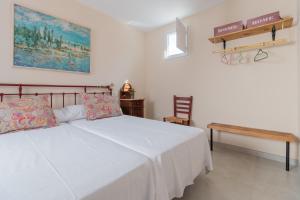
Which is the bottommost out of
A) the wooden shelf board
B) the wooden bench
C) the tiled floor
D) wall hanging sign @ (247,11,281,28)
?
the tiled floor

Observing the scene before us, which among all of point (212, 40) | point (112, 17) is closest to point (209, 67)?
point (212, 40)

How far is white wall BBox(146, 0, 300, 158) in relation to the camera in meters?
2.18

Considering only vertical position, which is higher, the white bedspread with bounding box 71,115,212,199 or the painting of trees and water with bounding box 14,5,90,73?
the painting of trees and water with bounding box 14,5,90,73

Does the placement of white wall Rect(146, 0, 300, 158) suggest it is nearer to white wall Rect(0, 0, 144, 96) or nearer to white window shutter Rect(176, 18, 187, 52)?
white window shutter Rect(176, 18, 187, 52)

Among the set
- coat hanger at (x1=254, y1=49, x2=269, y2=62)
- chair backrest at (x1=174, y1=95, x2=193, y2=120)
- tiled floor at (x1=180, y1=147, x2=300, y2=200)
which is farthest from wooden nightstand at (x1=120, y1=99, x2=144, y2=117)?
coat hanger at (x1=254, y1=49, x2=269, y2=62)

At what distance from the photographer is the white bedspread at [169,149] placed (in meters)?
1.16

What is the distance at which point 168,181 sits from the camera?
1201mm

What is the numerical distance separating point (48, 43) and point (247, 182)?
314cm

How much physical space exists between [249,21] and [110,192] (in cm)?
271

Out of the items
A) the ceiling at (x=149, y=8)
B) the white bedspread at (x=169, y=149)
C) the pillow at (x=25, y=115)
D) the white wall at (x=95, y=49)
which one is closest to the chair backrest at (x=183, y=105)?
the white wall at (x=95, y=49)

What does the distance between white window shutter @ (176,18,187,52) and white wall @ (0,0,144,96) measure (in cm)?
119

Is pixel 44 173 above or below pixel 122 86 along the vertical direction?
below

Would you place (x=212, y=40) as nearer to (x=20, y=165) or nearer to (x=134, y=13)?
(x=134, y=13)

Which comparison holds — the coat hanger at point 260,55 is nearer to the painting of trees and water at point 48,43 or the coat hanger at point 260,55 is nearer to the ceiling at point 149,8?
the ceiling at point 149,8
